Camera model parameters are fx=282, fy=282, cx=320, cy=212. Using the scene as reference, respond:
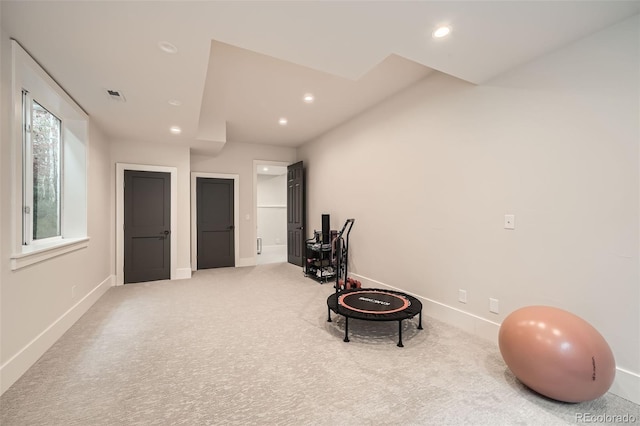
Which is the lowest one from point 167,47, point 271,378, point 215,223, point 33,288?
point 271,378

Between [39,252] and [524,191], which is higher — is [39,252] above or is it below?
below

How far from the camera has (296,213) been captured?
21.6ft

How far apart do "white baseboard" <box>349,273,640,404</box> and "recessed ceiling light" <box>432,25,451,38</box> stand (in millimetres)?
2609

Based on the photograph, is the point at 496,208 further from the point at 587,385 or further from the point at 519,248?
the point at 587,385

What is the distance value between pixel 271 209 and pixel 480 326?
789 cm

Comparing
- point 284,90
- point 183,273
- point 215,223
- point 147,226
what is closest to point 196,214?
point 215,223

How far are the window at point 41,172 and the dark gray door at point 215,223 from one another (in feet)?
8.99

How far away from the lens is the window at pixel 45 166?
2246 mm

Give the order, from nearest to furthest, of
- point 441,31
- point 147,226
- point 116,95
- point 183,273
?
point 441,31, point 116,95, point 147,226, point 183,273

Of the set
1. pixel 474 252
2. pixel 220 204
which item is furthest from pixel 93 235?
pixel 474 252

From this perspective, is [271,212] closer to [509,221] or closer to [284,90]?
[284,90]

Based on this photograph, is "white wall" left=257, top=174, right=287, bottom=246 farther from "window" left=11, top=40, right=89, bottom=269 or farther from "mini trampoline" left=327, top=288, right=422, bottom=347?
"mini trampoline" left=327, top=288, right=422, bottom=347

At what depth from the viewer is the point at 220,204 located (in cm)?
637

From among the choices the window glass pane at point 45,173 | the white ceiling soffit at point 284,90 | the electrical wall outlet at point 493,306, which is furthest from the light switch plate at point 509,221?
the window glass pane at point 45,173
